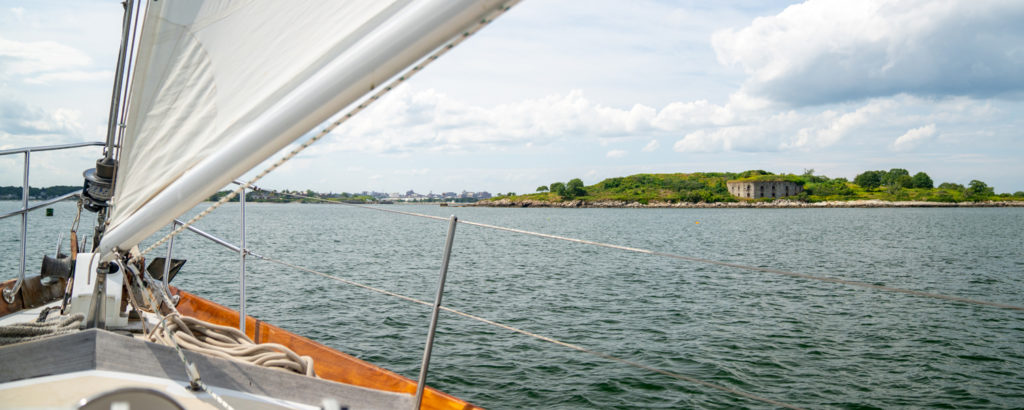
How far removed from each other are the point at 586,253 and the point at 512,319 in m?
12.9

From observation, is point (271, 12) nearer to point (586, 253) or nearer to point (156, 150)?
point (156, 150)

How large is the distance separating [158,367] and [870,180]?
158966mm

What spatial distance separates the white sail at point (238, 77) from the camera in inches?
57.5

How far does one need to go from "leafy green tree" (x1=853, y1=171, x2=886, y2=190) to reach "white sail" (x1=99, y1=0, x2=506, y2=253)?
509 ft

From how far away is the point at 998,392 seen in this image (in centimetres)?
714

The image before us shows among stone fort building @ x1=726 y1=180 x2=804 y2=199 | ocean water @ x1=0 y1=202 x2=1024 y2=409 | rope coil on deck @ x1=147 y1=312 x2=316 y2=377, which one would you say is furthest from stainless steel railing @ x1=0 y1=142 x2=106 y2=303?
stone fort building @ x1=726 y1=180 x2=804 y2=199

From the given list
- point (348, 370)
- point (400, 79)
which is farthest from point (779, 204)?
point (400, 79)

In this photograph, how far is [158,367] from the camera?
2227 mm

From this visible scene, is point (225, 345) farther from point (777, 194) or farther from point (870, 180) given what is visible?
point (870, 180)

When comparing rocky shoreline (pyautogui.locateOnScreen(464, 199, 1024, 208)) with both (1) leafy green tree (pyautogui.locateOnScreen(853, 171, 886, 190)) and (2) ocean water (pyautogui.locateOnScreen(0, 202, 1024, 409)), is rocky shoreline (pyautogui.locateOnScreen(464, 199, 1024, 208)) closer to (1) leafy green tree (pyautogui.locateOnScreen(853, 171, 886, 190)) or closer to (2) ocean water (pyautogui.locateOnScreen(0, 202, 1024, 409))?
(1) leafy green tree (pyautogui.locateOnScreen(853, 171, 886, 190))

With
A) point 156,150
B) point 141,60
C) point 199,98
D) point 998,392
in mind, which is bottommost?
point 998,392

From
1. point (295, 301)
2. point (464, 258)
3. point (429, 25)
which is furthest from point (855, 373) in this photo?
point (464, 258)

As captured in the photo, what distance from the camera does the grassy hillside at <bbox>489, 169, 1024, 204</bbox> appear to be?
388 feet

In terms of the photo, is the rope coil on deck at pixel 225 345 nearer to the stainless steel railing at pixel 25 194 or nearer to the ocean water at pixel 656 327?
the stainless steel railing at pixel 25 194
